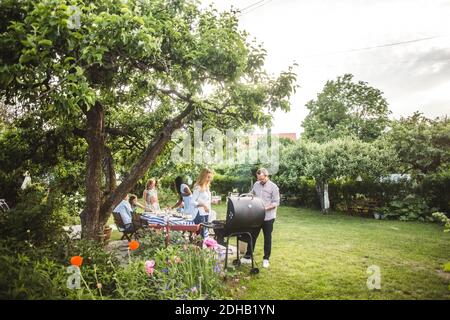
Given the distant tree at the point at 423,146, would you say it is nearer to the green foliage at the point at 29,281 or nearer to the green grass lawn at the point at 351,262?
the green grass lawn at the point at 351,262

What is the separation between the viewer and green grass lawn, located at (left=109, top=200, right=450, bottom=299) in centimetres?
477

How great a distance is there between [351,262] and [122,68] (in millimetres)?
6185

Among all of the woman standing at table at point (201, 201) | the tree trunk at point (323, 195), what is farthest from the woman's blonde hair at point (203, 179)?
the tree trunk at point (323, 195)

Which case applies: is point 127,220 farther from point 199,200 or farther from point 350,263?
point 350,263

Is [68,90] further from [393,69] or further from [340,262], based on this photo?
[393,69]

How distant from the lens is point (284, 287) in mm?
4973

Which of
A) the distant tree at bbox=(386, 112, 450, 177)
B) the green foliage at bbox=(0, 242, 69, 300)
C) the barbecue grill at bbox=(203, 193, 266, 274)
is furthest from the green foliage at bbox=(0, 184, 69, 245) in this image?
the distant tree at bbox=(386, 112, 450, 177)

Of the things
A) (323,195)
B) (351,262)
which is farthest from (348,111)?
(351,262)

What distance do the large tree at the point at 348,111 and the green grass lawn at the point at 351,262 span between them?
23393 millimetres

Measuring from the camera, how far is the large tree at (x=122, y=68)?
2904 mm

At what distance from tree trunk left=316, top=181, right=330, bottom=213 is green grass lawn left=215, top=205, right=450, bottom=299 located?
420cm

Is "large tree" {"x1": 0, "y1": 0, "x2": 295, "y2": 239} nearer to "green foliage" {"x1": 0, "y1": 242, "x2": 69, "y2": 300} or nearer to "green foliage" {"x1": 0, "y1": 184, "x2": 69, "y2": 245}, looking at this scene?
"green foliage" {"x1": 0, "y1": 184, "x2": 69, "y2": 245}
